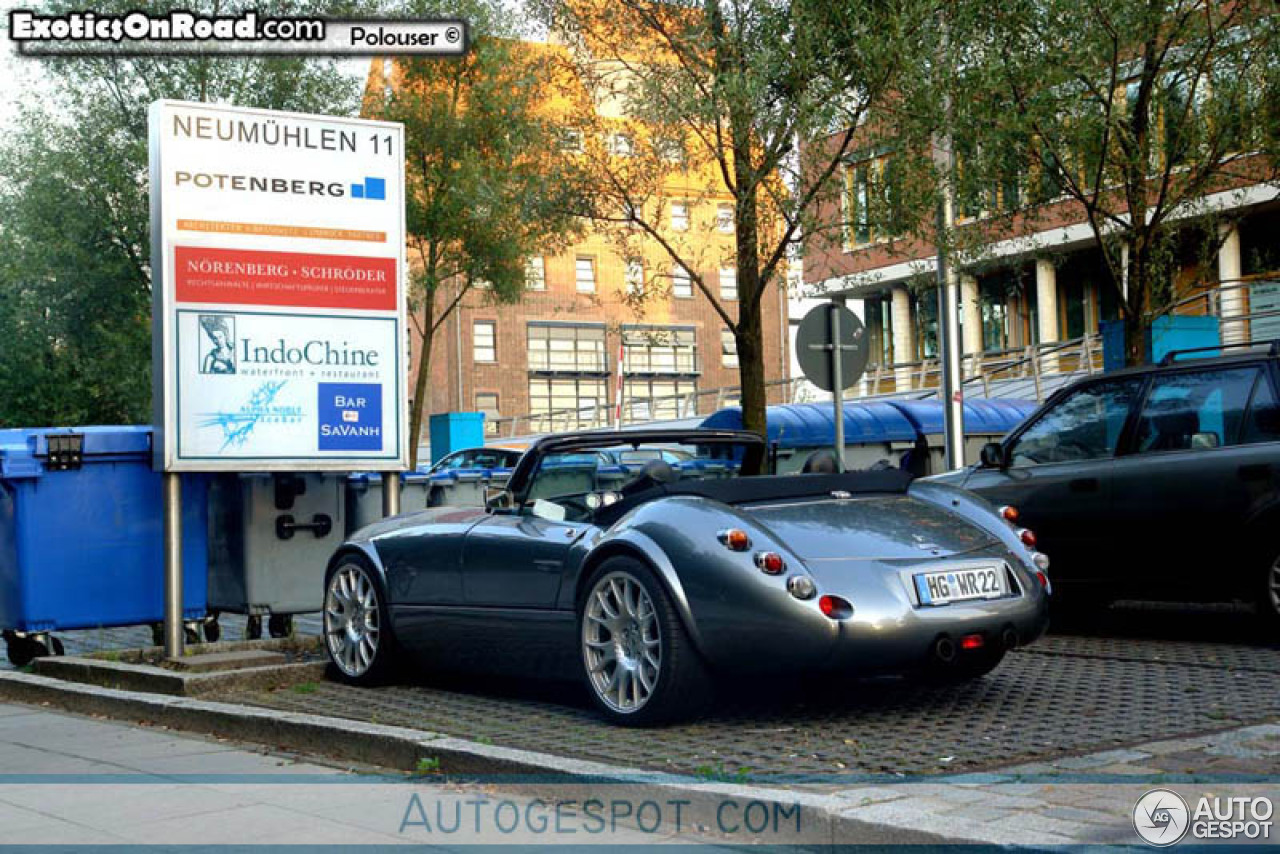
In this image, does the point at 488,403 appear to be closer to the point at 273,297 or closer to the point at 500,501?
the point at 273,297

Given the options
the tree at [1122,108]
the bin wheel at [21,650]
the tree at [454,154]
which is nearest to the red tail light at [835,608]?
the bin wheel at [21,650]

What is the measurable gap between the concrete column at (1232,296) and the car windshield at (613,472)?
20.8m

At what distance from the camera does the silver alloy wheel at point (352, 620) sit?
8.38 metres

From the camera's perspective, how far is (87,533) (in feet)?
31.8

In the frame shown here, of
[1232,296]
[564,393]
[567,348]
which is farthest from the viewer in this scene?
[567,348]

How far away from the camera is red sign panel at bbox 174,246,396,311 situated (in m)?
9.09

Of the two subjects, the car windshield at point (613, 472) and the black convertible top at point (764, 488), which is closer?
the black convertible top at point (764, 488)

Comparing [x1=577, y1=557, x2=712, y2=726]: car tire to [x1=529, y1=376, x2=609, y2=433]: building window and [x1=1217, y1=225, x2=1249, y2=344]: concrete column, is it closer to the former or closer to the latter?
[x1=1217, y1=225, x2=1249, y2=344]: concrete column

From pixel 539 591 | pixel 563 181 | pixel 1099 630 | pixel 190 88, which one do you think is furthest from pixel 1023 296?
pixel 539 591

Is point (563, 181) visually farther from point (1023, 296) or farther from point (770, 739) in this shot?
point (1023, 296)

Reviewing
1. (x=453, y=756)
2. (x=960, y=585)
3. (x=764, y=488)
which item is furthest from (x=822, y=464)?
(x=453, y=756)

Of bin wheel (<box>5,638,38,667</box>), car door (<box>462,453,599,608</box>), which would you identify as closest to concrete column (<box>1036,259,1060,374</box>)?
bin wheel (<box>5,638,38,667</box>)

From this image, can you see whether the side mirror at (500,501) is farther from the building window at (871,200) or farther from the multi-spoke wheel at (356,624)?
the building window at (871,200)

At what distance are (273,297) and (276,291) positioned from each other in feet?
0.13
